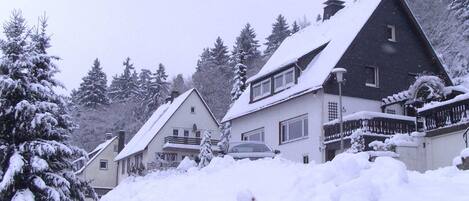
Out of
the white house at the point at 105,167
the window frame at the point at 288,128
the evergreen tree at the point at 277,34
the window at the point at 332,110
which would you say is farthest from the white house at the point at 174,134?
the evergreen tree at the point at 277,34

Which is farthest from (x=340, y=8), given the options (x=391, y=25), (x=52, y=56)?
(x=52, y=56)

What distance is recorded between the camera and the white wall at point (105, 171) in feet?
205

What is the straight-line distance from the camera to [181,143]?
5103 cm

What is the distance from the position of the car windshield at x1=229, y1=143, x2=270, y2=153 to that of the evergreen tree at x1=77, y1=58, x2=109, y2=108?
6038 centimetres

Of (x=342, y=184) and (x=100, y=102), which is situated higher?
(x=100, y=102)

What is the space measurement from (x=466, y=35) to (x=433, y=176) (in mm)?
41827

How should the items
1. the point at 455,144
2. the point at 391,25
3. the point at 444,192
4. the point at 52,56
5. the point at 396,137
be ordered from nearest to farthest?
the point at 444,192 < the point at 52,56 < the point at 455,144 < the point at 396,137 < the point at 391,25

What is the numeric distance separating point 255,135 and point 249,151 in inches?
348

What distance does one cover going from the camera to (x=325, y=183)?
1288 cm

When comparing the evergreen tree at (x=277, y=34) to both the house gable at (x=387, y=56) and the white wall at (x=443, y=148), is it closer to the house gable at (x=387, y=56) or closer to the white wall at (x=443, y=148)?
the house gable at (x=387, y=56)

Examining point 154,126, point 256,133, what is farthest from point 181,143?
point 256,133

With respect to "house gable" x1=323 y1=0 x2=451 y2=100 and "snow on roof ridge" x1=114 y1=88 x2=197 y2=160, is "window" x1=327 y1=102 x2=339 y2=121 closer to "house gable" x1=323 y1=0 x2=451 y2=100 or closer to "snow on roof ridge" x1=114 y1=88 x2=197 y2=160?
"house gable" x1=323 y1=0 x2=451 y2=100

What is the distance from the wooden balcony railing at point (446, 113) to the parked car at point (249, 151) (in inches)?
255

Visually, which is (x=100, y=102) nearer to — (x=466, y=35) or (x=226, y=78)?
(x=226, y=78)
